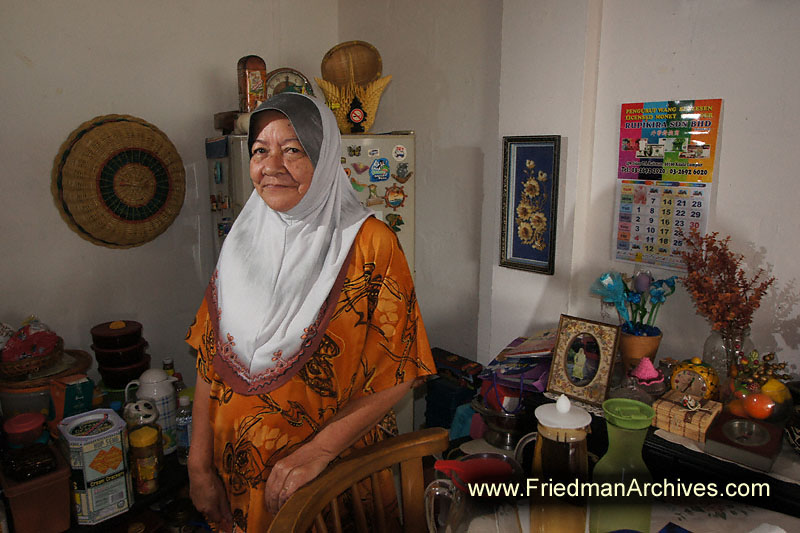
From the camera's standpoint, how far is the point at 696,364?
4.72 feet

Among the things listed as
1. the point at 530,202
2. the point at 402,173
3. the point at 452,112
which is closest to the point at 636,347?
the point at 530,202

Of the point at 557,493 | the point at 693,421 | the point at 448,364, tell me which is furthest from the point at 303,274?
the point at 448,364

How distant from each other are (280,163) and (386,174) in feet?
3.57

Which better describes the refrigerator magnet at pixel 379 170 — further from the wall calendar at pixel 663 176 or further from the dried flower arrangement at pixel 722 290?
the dried flower arrangement at pixel 722 290

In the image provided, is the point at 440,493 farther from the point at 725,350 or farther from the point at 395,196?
the point at 395,196

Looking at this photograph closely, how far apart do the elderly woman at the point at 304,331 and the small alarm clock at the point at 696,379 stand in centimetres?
71

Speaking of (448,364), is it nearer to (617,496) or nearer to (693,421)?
(693,421)

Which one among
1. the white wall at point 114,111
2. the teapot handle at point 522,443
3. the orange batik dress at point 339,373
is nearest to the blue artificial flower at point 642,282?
the orange batik dress at point 339,373

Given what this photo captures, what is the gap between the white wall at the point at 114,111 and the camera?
6.84 feet

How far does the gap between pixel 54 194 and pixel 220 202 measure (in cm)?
63

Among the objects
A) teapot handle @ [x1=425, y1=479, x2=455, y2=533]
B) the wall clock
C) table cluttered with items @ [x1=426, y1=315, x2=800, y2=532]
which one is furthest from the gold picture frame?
the wall clock

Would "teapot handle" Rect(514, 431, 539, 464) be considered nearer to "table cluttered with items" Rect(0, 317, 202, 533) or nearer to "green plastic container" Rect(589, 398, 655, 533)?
"green plastic container" Rect(589, 398, 655, 533)

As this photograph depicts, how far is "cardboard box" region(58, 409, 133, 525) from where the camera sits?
1.62 m

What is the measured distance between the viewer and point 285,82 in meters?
2.56
